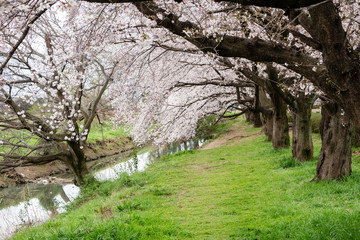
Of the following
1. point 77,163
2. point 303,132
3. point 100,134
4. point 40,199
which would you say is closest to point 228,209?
point 303,132

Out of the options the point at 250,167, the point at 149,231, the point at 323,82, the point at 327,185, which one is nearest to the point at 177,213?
the point at 149,231

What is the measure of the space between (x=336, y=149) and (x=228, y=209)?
9.82 feet

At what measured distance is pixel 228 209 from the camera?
6148mm

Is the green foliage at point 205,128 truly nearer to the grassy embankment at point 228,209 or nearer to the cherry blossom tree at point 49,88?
the cherry blossom tree at point 49,88

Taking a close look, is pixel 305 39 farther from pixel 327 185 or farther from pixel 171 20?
pixel 327 185

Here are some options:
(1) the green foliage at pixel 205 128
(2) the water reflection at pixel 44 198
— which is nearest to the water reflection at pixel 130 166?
(2) the water reflection at pixel 44 198

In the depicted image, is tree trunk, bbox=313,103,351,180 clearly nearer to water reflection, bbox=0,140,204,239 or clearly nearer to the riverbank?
water reflection, bbox=0,140,204,239

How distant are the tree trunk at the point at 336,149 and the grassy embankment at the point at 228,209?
286 millimetres

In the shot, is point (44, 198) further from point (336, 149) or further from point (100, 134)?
point (100, 134)

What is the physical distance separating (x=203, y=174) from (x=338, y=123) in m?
5.10

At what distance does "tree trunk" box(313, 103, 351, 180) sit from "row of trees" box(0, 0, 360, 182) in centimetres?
2

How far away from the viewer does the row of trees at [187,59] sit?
3.57 metres

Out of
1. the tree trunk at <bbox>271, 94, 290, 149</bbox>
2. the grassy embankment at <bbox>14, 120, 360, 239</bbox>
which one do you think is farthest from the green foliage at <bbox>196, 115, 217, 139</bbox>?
the grassy embankment at <bbox>14, 120, 360, 239</bbox>

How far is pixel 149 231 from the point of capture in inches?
198
